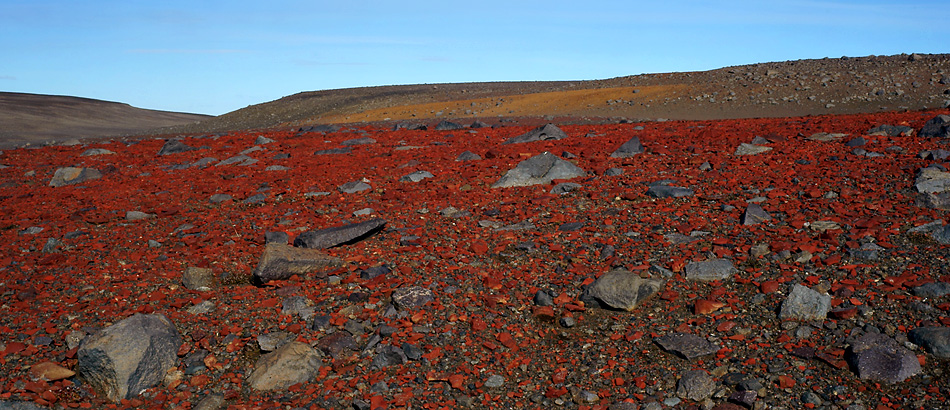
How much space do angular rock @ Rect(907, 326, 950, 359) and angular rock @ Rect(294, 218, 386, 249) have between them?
205 inches

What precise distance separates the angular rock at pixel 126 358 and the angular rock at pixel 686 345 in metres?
3.87

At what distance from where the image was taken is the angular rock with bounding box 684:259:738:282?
6.20 meters

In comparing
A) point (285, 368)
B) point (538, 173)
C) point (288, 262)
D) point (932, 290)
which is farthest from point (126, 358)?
point (932, 290)

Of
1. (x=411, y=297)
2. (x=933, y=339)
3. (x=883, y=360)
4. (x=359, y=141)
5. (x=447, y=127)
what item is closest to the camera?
(x=883, y=360)

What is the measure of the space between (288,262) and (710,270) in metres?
4.03

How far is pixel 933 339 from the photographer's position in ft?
15.9

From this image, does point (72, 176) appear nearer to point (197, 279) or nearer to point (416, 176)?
point (416, 176)

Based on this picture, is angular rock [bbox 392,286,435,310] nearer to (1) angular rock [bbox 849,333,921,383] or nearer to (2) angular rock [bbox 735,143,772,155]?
(1) angular rock [bbox 849,333,921,383]

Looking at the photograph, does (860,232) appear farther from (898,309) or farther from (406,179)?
(406,179)

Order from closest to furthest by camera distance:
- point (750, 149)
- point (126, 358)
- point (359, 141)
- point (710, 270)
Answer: point (126, 358), point (710, 270), point (750, 149), point (359, 141)

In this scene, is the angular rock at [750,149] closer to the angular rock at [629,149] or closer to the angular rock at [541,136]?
the angular rock at [629,149]

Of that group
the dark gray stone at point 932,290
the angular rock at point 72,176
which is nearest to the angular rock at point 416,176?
the angular rock at point 72,176

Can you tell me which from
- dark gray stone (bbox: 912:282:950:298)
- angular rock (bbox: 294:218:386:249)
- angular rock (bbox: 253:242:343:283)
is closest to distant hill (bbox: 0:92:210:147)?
angular rock (bbox: 294:218:386:249)

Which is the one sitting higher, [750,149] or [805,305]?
[750,149]
